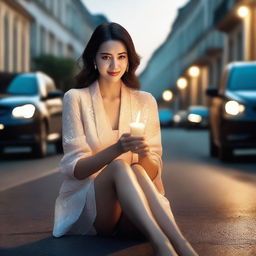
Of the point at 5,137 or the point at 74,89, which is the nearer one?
the point at 74,89

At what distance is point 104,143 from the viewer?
4844mm

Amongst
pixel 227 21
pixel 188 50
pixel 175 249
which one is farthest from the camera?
pixel 188 50

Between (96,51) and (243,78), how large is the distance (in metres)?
Result: 9.47

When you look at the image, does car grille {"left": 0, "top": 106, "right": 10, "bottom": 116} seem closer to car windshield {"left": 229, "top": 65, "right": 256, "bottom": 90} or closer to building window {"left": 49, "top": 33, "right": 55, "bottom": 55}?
car windshield {"left": 229, "top": 65, "right": 256, "bottom": 90}

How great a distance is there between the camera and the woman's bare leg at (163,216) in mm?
4117

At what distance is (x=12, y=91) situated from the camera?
15.1 meters

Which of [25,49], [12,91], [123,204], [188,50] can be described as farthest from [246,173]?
[188,50]

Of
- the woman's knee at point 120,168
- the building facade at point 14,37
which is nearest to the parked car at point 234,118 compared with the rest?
the woman's knee at point 120,168

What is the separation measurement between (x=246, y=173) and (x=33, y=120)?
458 cm

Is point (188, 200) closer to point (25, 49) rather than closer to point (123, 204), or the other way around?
point (123, 204)

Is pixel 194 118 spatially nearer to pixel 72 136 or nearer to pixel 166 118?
pixel 166 118

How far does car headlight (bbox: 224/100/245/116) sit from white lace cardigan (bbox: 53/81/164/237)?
8056mm

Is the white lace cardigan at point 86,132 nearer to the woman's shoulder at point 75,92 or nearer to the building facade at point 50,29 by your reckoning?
the woman's shoulder at point 75,92

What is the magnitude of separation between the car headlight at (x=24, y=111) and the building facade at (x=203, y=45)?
915 inches
